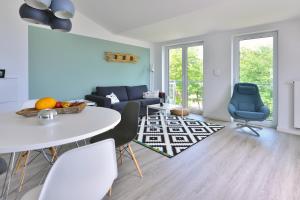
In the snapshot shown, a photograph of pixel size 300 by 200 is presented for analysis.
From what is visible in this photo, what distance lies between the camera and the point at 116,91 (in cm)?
475

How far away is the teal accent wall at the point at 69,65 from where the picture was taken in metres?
3.59

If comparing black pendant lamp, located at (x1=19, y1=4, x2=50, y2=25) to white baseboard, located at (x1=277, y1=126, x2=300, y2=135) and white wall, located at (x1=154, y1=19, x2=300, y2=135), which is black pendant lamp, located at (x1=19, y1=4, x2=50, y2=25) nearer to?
white wall, located at (x1=154, y1=19, x2=300, y2=135)

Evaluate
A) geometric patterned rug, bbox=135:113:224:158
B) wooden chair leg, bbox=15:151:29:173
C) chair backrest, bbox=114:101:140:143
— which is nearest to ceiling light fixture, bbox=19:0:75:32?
chair backrest, bbox=114:101:140:143

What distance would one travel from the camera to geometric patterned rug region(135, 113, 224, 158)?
274 centimetres

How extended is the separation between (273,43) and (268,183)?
320 centimetres

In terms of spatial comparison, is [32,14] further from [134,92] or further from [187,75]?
[187,75]

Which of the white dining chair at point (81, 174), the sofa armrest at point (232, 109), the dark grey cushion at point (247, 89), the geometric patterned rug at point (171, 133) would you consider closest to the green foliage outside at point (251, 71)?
the dark grey cushion at point (247, 89)

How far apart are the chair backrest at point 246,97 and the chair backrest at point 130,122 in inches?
107

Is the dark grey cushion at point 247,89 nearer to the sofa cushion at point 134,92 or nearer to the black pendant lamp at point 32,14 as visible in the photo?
the sofa cushion at point 134,92

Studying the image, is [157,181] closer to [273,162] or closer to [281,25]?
[273,162]

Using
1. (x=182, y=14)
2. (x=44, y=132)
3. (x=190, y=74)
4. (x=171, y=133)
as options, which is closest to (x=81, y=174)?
(x=44, y=132)

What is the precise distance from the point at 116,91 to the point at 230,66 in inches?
118

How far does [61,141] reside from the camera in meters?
0.94

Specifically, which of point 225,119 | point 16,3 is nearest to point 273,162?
point 225,119
